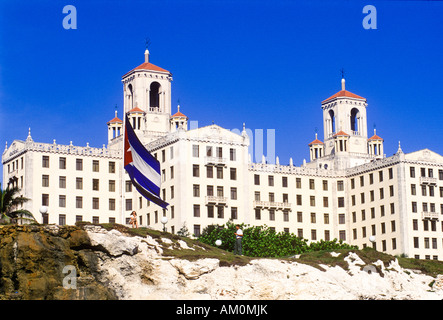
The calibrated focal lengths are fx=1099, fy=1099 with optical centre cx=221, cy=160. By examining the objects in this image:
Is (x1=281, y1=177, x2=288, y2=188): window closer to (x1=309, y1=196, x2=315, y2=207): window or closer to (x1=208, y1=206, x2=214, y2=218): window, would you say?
(x1=309, y1=196, x2=315, y2=207): window

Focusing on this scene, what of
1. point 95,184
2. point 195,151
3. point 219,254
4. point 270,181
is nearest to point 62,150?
point 95,184

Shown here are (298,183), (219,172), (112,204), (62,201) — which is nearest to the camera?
(62,201)

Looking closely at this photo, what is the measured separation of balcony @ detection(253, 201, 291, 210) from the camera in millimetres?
144250

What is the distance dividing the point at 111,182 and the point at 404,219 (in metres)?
38.2

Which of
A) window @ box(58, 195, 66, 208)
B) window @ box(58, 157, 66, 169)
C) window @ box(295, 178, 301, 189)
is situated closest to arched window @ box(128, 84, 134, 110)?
window @ box(58, 157, 66, 169)

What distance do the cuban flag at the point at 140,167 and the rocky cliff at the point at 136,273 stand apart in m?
5.32

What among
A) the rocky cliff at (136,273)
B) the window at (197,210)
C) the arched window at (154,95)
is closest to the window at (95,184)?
the window at (197,210)

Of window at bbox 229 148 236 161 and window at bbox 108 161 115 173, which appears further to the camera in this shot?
window at bbox 108 161 115 173

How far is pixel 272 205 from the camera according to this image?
146 m

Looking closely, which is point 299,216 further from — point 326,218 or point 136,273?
point 136,273

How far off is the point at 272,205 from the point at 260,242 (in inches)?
897

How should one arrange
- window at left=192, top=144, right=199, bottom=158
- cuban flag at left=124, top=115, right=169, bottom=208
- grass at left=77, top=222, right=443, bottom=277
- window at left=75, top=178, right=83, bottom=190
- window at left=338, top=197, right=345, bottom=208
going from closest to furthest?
1. grass at left=77, top=222, right=443, bottom=277
2. cuban flag at left=124, top=115, right=169, bottom=208
3. window at left=192, top=144, right=199, bottom=158
4. window at left=75, top=178, right=83, bottom=190
5. window at left=338, top=197, right=345, bottom=208

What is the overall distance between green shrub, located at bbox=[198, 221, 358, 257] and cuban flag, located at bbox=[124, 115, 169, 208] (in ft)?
96.6
